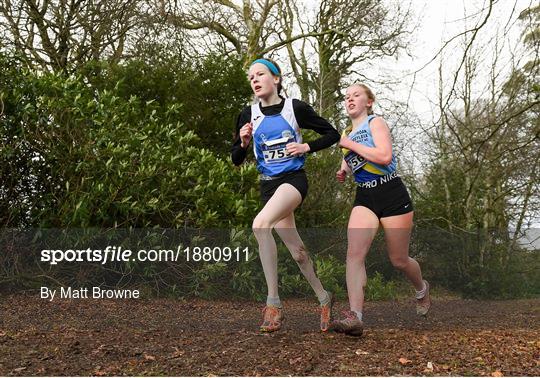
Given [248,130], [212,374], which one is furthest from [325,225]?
[212,374]

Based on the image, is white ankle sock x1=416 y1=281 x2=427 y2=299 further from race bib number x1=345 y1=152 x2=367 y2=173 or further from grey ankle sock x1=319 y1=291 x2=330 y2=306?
race bib number x1=345 y1=152 x2=367 y2=173

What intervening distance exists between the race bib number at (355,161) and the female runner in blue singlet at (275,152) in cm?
18

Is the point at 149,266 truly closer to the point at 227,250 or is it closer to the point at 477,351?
the point at 227,250

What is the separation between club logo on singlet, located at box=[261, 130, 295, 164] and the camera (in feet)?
A: 13.6

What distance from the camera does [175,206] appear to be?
6.73 metres

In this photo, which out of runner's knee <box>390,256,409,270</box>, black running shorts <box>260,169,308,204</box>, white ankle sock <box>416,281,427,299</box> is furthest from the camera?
white ankle sock <box>416,281,427,299</box>

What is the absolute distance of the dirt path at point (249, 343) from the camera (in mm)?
3693

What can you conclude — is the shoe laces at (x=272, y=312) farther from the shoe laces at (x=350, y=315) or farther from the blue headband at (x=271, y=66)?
the blue headband at (x=271, y=66)

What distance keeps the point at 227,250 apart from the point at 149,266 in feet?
2.43

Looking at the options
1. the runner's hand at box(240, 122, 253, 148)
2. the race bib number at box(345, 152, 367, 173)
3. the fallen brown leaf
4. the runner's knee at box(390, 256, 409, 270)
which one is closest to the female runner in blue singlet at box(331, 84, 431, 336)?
the race bib number at box(345, 152, 367, 173)

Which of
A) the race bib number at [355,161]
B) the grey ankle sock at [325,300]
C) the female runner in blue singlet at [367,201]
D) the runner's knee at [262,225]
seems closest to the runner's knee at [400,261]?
the female runner in blue singlet at [367,201]

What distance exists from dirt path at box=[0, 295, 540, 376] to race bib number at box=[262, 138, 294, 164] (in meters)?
1.08

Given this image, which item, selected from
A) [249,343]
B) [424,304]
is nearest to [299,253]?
[249,343]

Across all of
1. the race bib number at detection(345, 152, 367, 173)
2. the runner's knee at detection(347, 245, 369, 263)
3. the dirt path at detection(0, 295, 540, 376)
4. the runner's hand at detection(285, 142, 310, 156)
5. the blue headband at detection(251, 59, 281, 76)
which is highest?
the blue headband at detection(251, 59, 281, 76)
